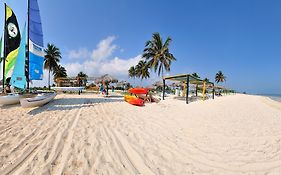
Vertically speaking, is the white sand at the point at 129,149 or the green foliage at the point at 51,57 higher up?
the green foliage at the point at 51,57

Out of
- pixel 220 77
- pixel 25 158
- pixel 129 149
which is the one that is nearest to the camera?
pixel 25 158

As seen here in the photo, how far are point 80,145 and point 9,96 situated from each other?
7.60 meters

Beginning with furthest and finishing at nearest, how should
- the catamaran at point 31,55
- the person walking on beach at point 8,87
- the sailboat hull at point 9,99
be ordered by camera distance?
the person walking on beach at point 8,87 < the catamaran at point 31,55 < the sailboat hull at point 9,99

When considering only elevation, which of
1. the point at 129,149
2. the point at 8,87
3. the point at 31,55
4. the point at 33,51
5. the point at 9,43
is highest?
the point at 9,43

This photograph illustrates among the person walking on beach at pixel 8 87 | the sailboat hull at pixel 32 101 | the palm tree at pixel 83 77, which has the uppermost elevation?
the palm tree at pixel 83 77

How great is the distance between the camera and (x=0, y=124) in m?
5.22

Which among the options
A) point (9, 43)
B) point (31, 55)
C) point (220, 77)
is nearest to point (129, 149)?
point (31, 55)

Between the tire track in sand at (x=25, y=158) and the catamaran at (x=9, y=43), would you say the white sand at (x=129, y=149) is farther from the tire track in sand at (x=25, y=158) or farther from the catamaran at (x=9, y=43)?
the catamaran at (x=9, y=43)

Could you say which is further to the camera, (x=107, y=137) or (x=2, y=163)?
(x=107, y=137)

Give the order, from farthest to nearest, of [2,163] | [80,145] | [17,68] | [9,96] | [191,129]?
[17,68], [9,96], [191,129], [80,145], [2,163]

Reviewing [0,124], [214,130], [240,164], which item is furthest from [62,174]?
[214,130]

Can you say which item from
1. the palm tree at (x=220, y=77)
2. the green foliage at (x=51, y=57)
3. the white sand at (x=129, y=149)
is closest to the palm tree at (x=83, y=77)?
the green foliage at (x=51, y=57)

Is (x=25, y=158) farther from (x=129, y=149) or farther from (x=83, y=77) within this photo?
(x=83, y=77)

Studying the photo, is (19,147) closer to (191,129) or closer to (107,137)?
(107,137)
